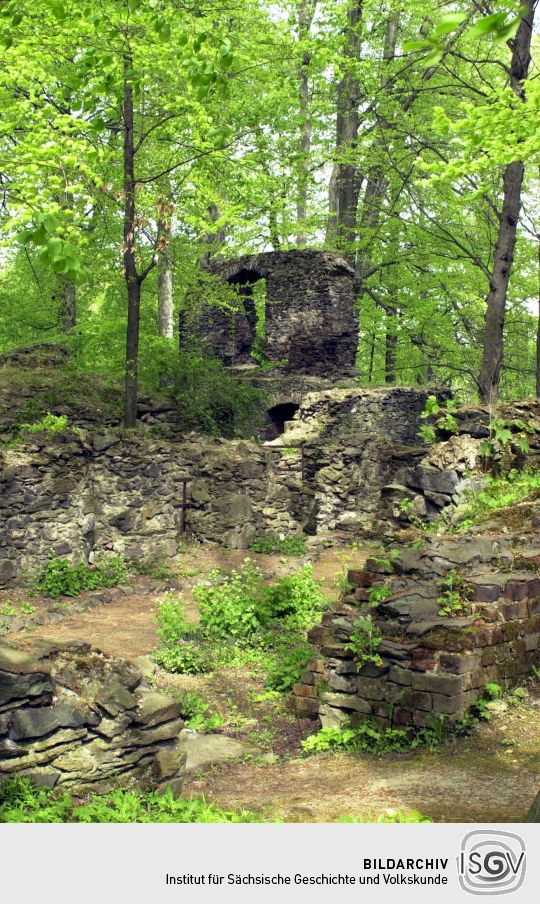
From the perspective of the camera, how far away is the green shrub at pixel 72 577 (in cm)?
1162

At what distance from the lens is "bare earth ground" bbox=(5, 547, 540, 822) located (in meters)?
4.69

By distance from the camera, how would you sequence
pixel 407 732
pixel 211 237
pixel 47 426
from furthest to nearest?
pixel 211 237, pixel 47 426, pixel 407 732

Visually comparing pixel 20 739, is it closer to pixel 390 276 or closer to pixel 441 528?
pixel 441 528

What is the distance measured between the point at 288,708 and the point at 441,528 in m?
2.63

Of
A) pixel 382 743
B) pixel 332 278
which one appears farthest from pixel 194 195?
pixel 382 743

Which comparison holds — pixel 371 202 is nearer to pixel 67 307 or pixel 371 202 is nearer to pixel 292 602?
pixel 67 307

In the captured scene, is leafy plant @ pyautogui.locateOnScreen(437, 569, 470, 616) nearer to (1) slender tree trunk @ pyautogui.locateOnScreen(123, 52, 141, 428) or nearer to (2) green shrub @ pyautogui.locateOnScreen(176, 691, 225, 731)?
(2) green shrub @ pyautogui.locateOnScreen(176, 691, 225, 731)

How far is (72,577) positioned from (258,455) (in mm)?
5057

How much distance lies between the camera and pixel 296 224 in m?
24.4

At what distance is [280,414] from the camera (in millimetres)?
22719

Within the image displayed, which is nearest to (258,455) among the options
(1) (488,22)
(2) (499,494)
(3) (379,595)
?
(2) (499,494)

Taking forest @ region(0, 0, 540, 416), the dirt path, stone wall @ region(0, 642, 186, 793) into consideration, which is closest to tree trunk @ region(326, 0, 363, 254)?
forest @ region(0, 0, 540, 416)

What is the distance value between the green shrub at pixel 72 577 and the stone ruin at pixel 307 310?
11048 millimetres

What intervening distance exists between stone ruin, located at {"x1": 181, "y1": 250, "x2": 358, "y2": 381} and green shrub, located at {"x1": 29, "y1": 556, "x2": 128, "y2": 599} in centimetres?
1105
